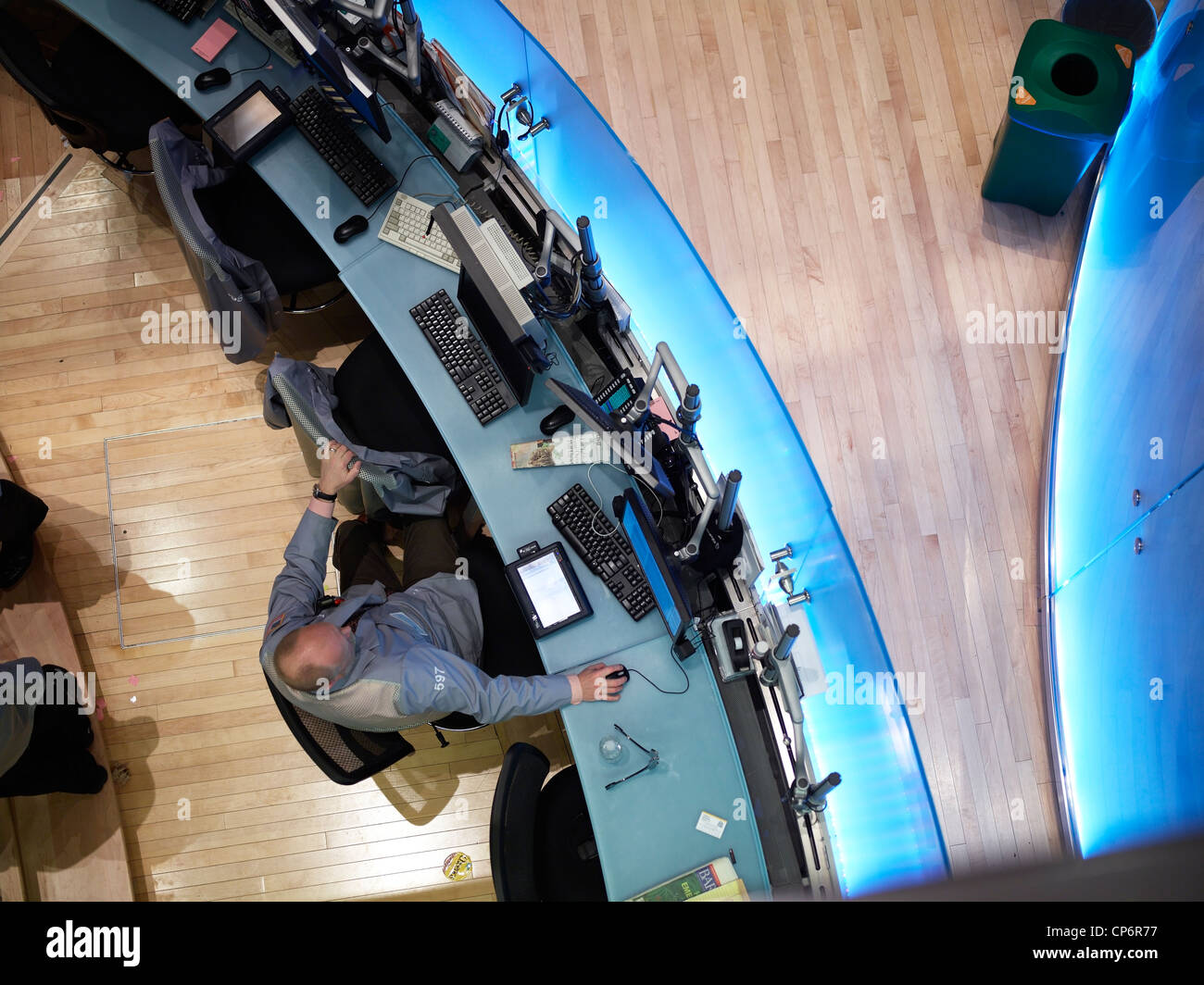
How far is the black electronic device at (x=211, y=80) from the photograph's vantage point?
371cm

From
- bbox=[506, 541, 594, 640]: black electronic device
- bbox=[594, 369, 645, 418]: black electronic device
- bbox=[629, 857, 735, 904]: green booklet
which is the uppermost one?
bbox=[594, 369, 645, 418]: black electronic device

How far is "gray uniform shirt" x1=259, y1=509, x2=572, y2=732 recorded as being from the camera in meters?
2.83

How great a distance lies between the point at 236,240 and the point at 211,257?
557mm

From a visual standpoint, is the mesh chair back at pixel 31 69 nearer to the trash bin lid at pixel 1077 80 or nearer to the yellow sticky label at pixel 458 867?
the yellow sticky label at pixel 458 867

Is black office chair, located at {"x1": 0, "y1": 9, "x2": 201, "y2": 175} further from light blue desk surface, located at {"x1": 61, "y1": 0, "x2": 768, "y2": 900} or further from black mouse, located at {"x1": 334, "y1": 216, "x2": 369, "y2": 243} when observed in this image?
black mouse, located at {"x1": 334, "y1": 216, "x2": 369, "y2": 243}

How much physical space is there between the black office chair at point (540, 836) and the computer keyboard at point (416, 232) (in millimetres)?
1918

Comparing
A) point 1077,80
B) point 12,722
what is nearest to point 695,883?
point 12,722

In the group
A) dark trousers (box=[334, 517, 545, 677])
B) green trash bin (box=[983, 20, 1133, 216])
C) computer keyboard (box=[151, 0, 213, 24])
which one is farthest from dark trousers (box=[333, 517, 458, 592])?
green trash bin (box=[983, 20, 1133, 216])

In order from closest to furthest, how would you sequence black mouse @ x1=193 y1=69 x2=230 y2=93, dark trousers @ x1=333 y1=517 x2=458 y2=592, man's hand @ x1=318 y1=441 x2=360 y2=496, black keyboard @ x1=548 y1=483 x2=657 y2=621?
black keyboard @ x1=548 y1=483 x2=657 y2=621 → man's hand @ x1=318 y1=441 x2=360 y2=496 → dark trousers @ x1=333 y1=517 x2=458 y2=592 → black mouse @ x1=193 y1=69 x2=230 y2=93

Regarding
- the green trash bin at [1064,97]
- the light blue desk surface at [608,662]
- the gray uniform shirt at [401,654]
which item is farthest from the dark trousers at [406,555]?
the green trash bin at [1064,97]

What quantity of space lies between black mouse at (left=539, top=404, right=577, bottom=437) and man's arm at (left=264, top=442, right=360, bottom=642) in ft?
2.31

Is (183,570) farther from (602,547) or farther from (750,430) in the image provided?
(750,430)
